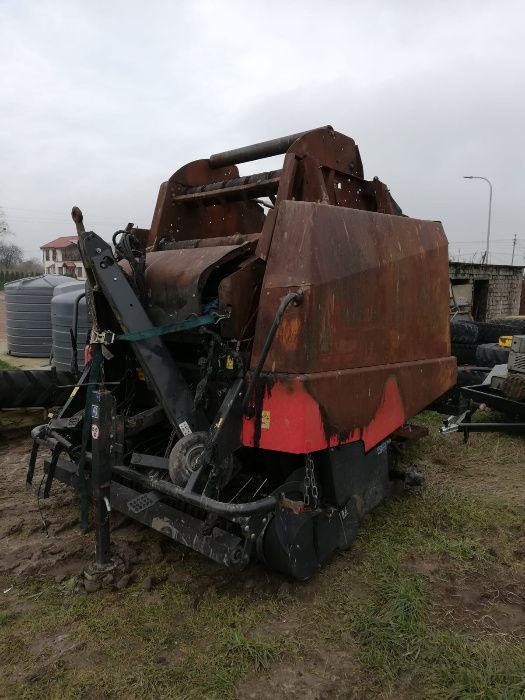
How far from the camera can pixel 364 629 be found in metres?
2.56

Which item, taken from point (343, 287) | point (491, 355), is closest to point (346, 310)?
point (343, 287)

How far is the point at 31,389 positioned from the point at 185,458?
3230mm

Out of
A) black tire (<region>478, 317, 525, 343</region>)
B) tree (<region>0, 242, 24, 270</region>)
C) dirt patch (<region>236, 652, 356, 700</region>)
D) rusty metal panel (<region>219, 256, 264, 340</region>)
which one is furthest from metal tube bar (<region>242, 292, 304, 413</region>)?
tree (<region>0, 242, 24, 270</region>)

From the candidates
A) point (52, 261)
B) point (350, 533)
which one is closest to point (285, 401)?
point (350, 533)

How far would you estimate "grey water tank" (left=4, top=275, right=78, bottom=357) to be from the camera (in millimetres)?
10445

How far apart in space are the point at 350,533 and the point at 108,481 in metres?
1.41

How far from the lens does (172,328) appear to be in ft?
9.57

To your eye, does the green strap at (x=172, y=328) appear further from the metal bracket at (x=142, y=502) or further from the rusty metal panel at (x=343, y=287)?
the metal bracket at (x=142, y=502)

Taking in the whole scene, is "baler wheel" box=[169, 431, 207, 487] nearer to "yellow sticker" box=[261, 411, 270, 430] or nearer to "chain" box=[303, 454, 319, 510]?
"yellow sticker" box=[261, 411, 270, 430]

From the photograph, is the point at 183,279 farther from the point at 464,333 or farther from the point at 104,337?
the point at 464,333

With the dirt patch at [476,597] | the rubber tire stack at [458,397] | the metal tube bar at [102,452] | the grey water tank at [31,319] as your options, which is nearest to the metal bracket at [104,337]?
the metal tube bar at [102,452]

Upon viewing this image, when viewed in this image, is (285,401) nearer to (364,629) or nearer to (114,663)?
(364,629)

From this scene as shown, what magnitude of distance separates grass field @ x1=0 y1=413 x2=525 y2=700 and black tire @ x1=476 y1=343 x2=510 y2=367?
427cm

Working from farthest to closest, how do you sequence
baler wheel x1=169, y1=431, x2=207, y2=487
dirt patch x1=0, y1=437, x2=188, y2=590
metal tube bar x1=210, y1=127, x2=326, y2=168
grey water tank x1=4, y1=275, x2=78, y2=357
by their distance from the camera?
grey water tank x1=4, y1=275, x2=78, y2=357, metal tube bar x1=210, y1=127, x2=326, y2=168, dirt patch x1=0, y1=437, x2=188, y2=590, baler wheel x1=169, y1=431, x2=207, y2=487
